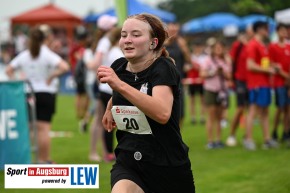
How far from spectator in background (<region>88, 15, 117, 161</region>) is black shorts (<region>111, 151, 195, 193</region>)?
539cm

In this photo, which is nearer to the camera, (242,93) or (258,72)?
(258,72)

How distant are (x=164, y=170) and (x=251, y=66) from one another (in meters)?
7.40

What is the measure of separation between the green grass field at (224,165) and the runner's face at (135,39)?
0.93 metres

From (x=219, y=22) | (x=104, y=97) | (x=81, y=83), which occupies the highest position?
(x=219, y=22)

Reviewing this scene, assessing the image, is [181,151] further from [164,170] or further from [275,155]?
[275,155]

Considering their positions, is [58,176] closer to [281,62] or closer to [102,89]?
[102,89]

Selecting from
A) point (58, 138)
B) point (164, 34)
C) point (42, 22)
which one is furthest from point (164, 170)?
point (42, 22)

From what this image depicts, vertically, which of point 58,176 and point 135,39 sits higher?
point 135,39

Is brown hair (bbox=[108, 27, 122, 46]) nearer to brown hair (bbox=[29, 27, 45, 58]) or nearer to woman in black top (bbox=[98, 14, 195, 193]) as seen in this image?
brown hair (bbox=[29, 27, 45, 58])

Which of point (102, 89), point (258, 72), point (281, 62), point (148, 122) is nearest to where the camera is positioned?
point (148, 122)

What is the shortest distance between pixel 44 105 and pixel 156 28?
18.6 ft

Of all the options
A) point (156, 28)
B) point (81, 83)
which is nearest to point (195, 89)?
point (81, 83)

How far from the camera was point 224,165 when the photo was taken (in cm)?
1045

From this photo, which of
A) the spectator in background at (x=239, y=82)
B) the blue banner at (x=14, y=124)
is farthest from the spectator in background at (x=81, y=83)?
the blue banner at (x=14, y=124)
